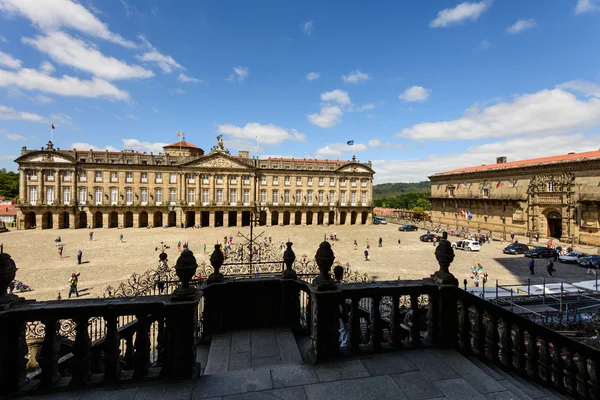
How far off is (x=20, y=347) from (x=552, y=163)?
4608 centimetres

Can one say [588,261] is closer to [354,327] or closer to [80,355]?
[354,327]

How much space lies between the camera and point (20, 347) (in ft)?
10.2

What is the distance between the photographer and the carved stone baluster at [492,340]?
12.7 feet

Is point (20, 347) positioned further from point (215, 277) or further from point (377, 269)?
point (377, 269)

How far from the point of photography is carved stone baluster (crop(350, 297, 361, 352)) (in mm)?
3963

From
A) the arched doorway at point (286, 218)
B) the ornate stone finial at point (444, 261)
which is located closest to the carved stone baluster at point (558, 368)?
the ornate stone finial at point (444, 261)

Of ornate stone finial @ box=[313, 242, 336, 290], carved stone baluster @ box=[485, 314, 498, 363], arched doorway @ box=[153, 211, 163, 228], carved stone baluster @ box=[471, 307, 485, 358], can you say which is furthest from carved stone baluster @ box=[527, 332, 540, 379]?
arched doorway @ box=[153, 211, 163, 228]

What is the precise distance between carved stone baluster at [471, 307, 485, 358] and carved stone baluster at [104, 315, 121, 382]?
467 centimetres

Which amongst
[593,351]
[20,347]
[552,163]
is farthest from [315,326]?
[552,163]

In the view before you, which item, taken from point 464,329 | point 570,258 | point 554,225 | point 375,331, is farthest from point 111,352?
point 554,225

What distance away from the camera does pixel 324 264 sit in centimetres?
382

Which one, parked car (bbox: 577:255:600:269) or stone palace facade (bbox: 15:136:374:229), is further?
stone palace facade (bbox: 15:136:374:229)

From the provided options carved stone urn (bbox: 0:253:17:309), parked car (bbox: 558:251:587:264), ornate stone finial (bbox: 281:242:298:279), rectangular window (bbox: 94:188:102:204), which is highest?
rectangular window (bbox: 94:188:102:204)

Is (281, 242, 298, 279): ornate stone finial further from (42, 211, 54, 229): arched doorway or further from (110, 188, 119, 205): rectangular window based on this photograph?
(42, 211, 54, 229): arched doorway
